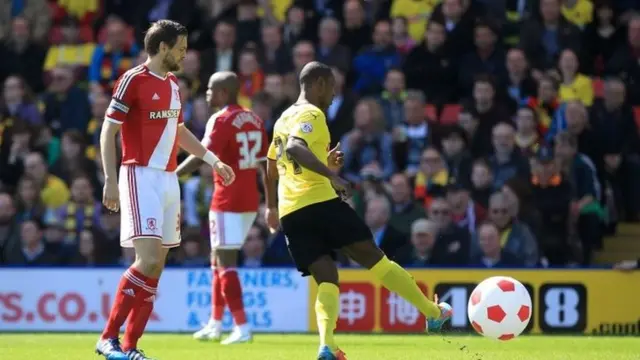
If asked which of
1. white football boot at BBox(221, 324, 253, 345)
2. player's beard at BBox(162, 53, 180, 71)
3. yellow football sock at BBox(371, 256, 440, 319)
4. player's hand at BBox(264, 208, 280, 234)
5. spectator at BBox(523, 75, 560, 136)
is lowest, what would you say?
white football boot at BBox(221, 324, 253, 345)

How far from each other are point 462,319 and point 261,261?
2668 millimetres

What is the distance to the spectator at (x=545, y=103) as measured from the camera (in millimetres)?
18031

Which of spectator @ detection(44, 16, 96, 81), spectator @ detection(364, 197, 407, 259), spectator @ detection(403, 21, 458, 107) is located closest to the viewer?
spectator @ detection(364, 197, 407, 259)

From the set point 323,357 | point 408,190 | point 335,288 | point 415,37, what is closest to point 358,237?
point 335,288

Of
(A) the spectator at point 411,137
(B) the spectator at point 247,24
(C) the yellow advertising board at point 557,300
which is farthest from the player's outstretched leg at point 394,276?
(B) the spectator at point 247,24

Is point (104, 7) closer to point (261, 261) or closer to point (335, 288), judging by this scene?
point (261, 261)

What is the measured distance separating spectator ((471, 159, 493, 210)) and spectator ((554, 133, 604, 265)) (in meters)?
1.03

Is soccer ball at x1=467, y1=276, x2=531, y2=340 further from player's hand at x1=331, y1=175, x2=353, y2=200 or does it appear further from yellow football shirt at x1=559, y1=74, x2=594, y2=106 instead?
yellow football shirt at x1=559, y1=74, x2=594, y2=106

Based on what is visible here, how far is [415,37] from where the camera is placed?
19.3 m

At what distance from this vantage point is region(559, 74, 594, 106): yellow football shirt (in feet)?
59.9

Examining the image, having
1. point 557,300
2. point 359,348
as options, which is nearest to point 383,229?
point 557,300

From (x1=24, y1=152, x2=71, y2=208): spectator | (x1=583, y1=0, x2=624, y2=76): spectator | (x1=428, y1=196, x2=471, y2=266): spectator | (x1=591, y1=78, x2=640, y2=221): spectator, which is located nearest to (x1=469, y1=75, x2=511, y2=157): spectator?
(x1=591, y1=78, x2=640, y2=221): spectator

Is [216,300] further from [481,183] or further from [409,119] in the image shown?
[409,119]

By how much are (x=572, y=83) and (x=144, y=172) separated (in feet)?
31.4
